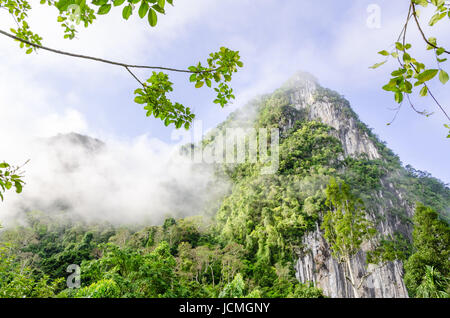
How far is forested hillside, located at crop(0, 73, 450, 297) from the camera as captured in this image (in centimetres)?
565

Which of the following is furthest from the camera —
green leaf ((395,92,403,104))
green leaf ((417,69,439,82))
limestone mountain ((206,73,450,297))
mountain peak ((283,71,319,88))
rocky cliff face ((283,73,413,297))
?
mountain peak ((283,71,319,88))

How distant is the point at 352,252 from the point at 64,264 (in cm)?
1607

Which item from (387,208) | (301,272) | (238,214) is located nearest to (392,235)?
(387,208)

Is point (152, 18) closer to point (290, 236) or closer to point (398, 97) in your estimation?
point (398, 97)

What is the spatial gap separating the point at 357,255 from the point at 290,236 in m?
3.98

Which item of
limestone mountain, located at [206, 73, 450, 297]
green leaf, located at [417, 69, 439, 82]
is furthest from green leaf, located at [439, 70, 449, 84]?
limestone mountain, located at [206, 73, 450, 297]

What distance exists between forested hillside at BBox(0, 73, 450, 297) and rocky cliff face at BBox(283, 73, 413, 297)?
67 millimetres

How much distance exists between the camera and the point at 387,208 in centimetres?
1845

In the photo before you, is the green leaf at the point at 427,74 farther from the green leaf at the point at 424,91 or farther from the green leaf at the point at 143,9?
the green leaf at the point at 143,9

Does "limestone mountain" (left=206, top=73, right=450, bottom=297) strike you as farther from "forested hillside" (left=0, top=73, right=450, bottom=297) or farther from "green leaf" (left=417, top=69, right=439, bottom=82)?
"green leaf" (left=417, top=69, right=439, bottom=82)

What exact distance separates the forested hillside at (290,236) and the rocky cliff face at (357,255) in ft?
0.22

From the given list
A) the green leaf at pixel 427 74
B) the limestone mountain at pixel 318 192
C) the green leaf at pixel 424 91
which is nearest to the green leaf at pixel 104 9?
the green leaf at pixel 427 74

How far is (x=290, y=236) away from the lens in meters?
15.4
